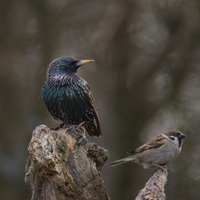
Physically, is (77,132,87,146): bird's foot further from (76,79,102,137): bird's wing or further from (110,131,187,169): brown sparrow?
(110,131,187,169): brown sparrow

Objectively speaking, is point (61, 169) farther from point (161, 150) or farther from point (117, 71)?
point (117, 71)

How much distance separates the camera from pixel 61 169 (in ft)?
18.0

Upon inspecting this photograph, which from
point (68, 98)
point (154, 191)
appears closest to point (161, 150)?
point (68, 98)

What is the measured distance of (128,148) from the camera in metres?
15.1

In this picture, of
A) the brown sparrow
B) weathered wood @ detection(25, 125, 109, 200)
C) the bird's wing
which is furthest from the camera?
the brown sparrow

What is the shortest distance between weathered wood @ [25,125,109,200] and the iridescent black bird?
175 cm

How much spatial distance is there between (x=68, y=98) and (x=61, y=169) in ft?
7.22

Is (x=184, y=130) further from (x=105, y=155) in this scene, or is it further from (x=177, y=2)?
(x=105, y=155)

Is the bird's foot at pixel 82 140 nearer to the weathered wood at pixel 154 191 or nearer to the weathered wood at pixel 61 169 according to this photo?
the weathered wood at pixel 61 169

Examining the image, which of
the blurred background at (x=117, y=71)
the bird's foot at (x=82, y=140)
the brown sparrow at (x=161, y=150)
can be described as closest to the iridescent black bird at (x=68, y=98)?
the bird's foot at (x=82, y=140)

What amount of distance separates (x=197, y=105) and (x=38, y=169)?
28.4 ft

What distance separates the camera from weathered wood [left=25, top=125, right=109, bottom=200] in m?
5.46

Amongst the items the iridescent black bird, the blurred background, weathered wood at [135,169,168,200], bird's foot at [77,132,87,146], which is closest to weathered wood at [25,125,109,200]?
bird's foot at [77,132,87,146]

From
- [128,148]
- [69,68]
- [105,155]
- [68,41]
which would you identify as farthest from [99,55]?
[105,155]
